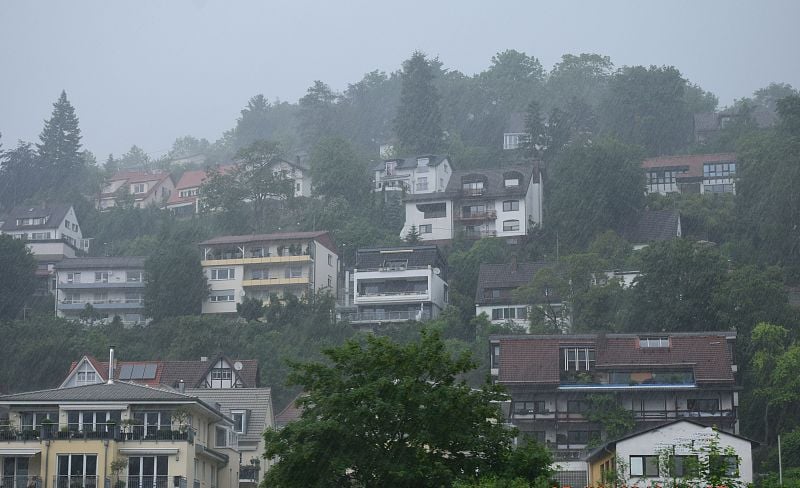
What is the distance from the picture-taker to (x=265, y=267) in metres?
98.9

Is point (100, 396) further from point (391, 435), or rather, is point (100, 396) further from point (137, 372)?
point (137, 372)

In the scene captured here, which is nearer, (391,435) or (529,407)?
(391,435)

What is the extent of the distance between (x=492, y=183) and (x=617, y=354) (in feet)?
118

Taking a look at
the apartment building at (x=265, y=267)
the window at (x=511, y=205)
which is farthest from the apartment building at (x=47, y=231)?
the window at (x=511, y=205)

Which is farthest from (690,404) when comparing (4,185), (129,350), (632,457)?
(4,185)

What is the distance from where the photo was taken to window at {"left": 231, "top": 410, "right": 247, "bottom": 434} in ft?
191

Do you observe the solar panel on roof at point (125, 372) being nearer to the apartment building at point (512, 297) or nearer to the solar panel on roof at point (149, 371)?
the solar panel on roof at point (149, 371)

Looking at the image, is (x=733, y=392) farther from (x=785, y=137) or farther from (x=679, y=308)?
(x=785, y=137)

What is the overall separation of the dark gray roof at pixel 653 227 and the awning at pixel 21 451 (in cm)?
5470

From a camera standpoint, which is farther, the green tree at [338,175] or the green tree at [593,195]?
the green tree at [338,175]

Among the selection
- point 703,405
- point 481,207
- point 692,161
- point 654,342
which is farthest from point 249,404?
point 692,161

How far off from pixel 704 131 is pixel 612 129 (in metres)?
8.84

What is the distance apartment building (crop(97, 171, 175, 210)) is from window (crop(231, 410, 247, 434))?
74569 millimetres

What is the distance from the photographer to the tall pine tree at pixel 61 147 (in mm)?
136250
